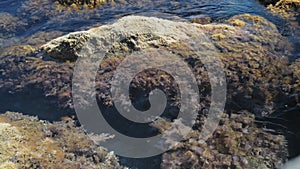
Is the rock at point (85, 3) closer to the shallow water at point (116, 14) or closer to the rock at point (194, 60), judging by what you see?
the shallow water at point (116, 14)

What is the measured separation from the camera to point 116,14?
25.8 feet

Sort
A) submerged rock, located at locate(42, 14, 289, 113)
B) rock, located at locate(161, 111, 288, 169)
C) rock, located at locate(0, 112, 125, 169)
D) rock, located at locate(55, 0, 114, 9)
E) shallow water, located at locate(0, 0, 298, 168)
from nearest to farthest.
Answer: rock, located at locate(161, 111, 288, 169)
rock, located at locate(0, 112, 125, 169)
submerged rock, located at locate(42, 14, 289, 113)
shallow water, located at locate(0, 0, 298, 168)
rock, located at locate(55, 0, 114, 9)

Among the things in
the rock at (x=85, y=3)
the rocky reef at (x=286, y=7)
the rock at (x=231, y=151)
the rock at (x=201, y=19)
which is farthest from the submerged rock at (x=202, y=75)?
the rock at (x=85, y=3)

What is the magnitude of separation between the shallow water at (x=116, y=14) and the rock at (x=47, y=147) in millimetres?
2615

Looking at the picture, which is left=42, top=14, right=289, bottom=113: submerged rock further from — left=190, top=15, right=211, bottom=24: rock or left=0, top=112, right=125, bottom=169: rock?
left=0, top=112, right=125, bottom=169: rock

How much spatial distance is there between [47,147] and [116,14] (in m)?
3.79

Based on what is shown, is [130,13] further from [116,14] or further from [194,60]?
[194,60]

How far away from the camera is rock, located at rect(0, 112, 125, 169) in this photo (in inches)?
194

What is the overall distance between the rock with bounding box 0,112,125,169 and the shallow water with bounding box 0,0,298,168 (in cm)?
261

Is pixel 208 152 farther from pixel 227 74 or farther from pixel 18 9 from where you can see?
pixel 18 9

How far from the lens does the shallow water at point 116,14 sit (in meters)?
7.55

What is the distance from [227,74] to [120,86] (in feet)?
6.05

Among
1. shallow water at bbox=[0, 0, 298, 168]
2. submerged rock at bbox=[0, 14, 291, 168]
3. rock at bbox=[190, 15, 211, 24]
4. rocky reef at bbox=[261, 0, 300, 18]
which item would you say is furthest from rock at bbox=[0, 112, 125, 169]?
rocky reef at bbox=[261, 0, 300, 18]

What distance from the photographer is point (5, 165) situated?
15.4 ft
